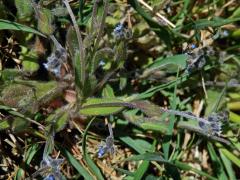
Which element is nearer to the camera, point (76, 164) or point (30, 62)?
point (76, 164)

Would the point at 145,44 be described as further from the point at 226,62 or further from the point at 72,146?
the point at 72,146

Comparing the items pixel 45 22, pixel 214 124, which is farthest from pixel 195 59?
pixel 45 22

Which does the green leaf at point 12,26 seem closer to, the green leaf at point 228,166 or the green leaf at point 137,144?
the green leaf at point 137,144

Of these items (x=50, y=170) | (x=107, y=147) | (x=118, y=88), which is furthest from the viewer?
(x=118, y=88)

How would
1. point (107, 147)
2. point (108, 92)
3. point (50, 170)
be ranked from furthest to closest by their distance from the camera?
point (108, 92) < point (107, 147) < point (50, 170)

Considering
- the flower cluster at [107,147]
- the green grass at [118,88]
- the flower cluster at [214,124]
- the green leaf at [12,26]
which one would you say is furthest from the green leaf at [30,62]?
the flower cluster at [214,124]

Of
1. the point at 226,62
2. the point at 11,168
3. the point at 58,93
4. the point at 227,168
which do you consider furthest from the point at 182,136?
the point at 11,168

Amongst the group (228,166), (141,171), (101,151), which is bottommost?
(228,166)

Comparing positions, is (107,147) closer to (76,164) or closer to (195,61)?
(76,164)

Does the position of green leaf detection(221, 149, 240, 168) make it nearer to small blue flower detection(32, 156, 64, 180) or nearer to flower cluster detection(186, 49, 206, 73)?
flower cluster detection(186, 49, 206, 73)
